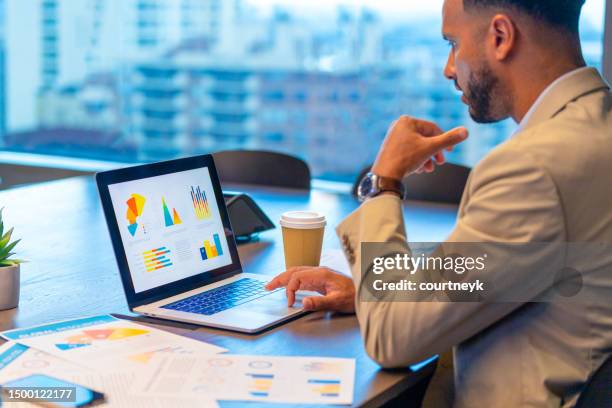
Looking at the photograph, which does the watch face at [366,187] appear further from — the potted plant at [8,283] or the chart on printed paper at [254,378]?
the potted plant at [8,283]

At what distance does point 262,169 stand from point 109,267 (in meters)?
1.51

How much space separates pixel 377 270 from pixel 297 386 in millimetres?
242

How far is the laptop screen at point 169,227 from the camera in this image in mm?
1627

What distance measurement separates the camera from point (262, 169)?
3.40 meters

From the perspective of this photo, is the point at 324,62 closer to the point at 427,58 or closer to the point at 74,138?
the point at 427,58

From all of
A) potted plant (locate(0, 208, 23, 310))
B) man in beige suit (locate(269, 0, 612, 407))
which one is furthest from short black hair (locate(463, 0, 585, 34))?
potted plant (locate(0, 208, 23, 310))

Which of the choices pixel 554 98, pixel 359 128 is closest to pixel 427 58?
pixel 359 128

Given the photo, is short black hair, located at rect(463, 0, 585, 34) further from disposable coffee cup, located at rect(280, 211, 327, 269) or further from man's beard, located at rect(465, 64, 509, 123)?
disposable coffee cup, located at rect(280, 211, 327, 269)

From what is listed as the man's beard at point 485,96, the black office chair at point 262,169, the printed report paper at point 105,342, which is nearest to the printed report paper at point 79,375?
the printed report paper at point 105,342

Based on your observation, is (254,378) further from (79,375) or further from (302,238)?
(302,238)

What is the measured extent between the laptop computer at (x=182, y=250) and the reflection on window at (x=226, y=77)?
237 centimetres

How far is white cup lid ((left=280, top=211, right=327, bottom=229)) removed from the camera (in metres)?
1.87

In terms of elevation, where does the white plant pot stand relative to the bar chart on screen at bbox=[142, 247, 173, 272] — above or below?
below

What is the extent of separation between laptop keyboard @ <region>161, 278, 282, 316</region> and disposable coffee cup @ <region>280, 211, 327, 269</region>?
0.12 metres
